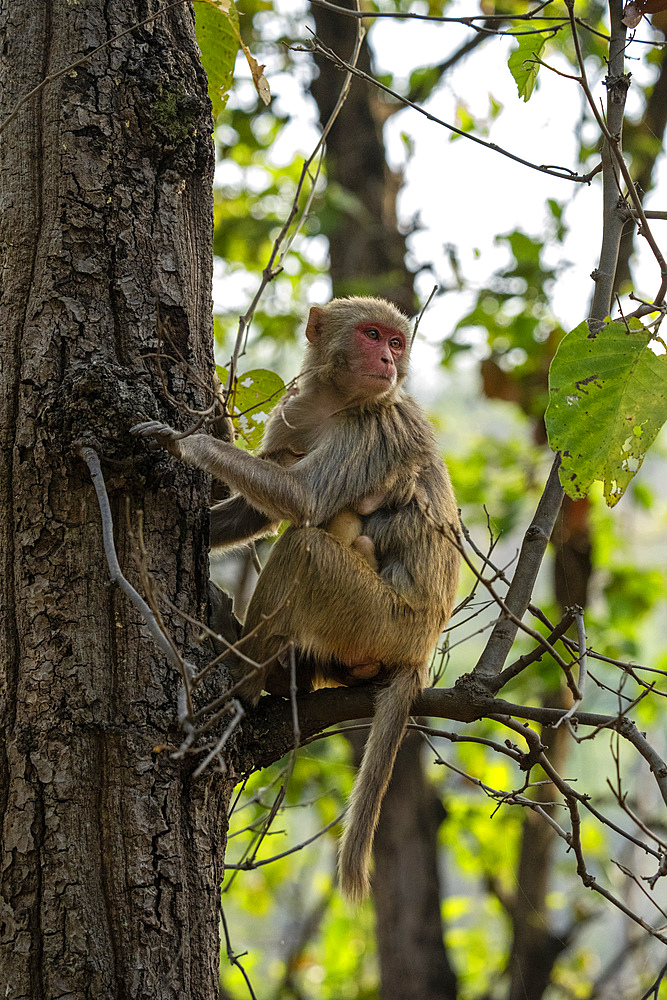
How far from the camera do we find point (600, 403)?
7.41 feet

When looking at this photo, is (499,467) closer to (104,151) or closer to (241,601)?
(241,601)

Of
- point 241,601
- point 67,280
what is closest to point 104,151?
point 67,280

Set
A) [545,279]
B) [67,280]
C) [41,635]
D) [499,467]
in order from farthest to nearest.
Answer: [499,467]
[545,279]
[67,280]
[41,635]

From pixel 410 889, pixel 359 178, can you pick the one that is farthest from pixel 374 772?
pixel 359 178

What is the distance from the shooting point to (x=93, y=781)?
2.12m

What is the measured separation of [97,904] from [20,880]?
184 millimetres

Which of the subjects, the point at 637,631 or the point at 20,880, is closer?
the point at 20,880

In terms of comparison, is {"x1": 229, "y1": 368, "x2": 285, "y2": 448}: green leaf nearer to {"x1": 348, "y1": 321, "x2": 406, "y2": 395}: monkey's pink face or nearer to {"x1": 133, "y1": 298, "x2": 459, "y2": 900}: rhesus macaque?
{"x1": 133, "y1": 298, "x2": 459, "y2": 900}: rhesus macaque

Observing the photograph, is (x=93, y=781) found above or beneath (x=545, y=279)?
beneath

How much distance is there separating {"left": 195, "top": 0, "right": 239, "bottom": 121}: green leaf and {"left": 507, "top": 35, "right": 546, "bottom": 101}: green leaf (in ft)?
3.04

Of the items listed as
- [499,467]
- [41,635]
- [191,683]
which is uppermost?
[499,467]

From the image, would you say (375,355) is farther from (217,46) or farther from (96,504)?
(96,504)

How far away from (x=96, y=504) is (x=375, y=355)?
1.64 meters

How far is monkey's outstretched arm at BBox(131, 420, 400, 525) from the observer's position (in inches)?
109
